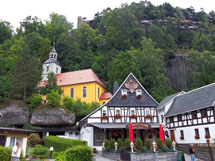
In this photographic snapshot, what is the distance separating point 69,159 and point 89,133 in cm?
1572

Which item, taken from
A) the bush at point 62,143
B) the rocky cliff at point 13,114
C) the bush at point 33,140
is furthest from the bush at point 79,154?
the rocky cliff at point 13,114

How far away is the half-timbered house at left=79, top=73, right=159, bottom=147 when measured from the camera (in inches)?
1004

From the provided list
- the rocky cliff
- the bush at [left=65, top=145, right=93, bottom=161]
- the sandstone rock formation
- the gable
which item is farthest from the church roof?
the bush at [left=65, top=145, right=93, bottom=161]

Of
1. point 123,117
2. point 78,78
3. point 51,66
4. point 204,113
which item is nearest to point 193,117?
point 204,113

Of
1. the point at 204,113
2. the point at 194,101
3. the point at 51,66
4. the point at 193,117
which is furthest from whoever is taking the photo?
the point at 51,66

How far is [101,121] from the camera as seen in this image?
2608cm

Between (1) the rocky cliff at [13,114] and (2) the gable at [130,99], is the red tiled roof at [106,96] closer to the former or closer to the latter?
(2) the gable at [130,99]

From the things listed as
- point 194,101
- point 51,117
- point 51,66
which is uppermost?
point 51,66

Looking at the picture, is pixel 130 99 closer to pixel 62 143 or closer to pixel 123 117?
pixel 123 117

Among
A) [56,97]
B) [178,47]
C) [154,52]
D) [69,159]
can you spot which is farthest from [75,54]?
[69,159]

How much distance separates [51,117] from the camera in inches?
1212

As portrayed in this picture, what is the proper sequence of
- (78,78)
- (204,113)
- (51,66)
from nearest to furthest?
(204,113) → (78,78) → (51,66)

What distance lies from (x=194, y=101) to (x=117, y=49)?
1416 inches

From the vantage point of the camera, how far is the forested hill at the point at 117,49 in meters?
37.2
